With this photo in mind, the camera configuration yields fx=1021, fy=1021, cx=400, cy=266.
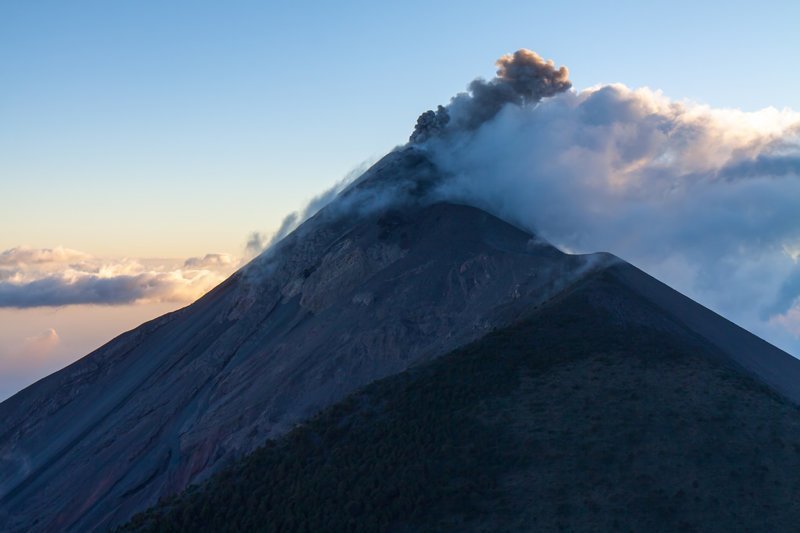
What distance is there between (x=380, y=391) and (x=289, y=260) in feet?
166

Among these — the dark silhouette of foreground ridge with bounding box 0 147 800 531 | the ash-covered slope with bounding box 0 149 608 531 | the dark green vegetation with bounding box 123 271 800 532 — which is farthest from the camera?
the ash-covered slope with bounding box 0 149 608 531

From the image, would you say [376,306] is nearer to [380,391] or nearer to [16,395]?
[380,391]

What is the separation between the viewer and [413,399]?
64125 mm

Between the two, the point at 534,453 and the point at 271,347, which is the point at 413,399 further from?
the point at 271,347

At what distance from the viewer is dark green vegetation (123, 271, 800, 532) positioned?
5259cm

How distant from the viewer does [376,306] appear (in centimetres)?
9556

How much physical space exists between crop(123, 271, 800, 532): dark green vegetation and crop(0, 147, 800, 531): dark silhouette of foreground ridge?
0.51 ft

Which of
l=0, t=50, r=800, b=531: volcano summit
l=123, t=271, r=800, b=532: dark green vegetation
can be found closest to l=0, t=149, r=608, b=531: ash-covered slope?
l=0, t=50, r=800, b=531: volcano summit

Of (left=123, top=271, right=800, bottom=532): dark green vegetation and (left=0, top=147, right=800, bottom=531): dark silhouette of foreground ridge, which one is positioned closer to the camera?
(left=123, top=271, right=800, bottom=532): dark green vegetation

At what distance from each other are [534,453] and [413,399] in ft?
32.0

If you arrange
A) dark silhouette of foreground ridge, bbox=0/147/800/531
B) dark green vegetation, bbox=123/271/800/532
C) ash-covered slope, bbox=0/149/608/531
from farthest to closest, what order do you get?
ash-covered slope, bbox=0/149/608/531 → dark silhouette of foreground ridge, bbox=0/147/800/531 → dark green vegetation, bbox=123/271/800/532

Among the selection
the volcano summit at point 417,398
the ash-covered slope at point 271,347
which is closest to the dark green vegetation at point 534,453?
the volcano summit at point 417,398

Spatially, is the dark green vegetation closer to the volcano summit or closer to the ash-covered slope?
the volcano summit

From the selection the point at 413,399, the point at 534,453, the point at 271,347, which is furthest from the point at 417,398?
the point at 271,347
